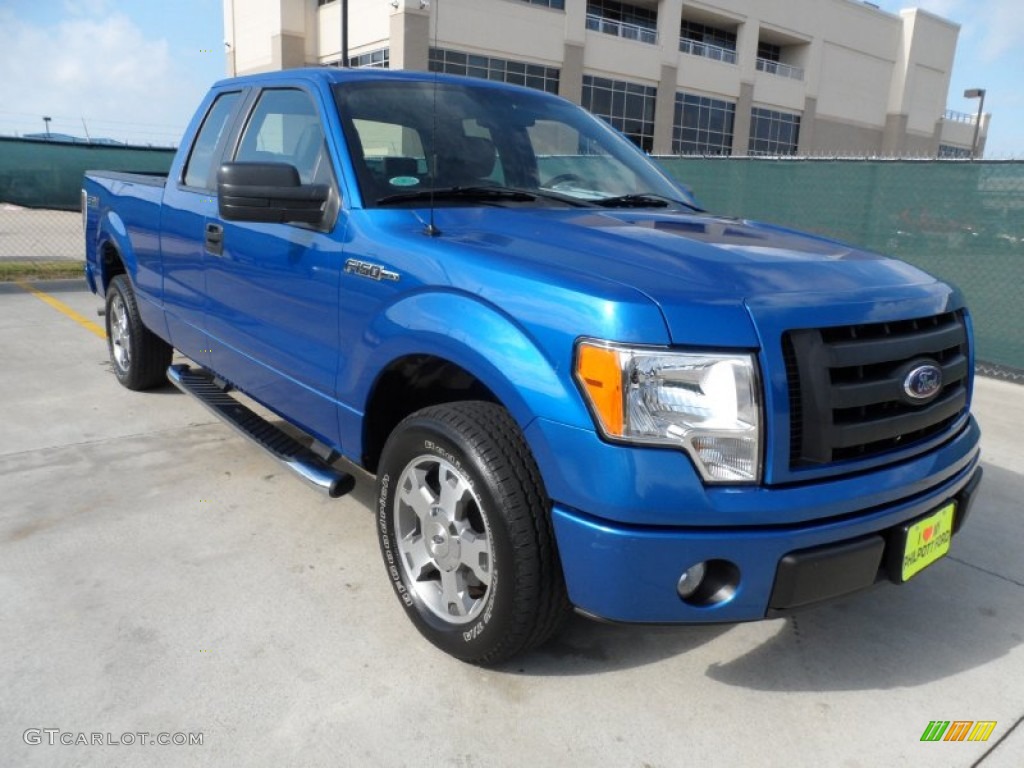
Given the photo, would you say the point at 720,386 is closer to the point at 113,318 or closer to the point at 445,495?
the point at 445,495

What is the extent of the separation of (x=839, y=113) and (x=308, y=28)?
3413cm

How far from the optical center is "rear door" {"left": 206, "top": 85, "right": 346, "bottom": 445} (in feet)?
9.80

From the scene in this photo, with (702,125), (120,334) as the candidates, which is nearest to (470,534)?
(120,334)

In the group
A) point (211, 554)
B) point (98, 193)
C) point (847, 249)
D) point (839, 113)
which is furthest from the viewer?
point (839, 113)

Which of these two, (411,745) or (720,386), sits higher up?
(720,386)

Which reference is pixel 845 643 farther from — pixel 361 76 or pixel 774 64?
pixel 774 64

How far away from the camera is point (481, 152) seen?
3273 millimetres

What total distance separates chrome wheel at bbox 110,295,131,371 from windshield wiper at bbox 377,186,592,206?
311 centimetres

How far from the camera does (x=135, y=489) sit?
390cm

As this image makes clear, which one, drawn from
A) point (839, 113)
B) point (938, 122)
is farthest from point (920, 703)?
point (938, 122)

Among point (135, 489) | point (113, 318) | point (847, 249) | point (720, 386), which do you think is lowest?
point (135, 489)

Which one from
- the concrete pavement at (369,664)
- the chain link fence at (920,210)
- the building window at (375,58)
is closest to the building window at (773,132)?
the building window at (375,58)

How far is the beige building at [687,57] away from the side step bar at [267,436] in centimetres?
2339

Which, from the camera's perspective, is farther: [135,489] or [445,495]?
[135,489]
